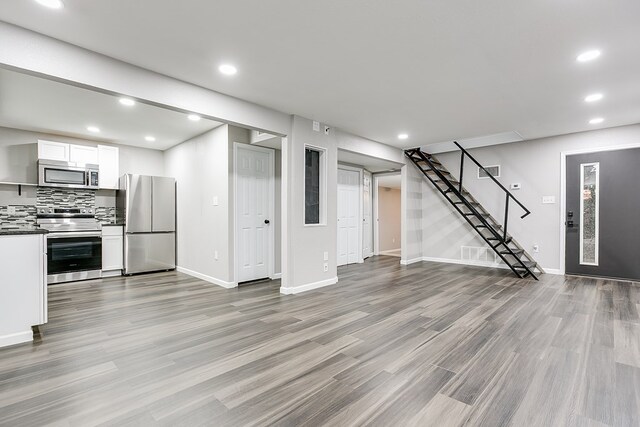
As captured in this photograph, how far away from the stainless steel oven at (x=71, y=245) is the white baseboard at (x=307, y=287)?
3555 millimetres

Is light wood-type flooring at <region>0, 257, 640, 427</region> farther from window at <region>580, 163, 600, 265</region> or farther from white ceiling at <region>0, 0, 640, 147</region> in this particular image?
white ceiling at <region>0, 0, 640, 147</region>

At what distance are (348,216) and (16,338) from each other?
5.51 meters

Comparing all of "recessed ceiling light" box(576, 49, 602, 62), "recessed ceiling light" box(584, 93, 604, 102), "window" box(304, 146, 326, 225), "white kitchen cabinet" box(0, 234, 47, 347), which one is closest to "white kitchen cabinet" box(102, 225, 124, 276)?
"white kitchen cabinet" box(0, 234, 47, 347)

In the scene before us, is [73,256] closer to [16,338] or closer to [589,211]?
[16,338]

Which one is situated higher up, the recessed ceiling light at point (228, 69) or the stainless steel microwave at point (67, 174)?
the recessed ceiling light at point (228, 69)

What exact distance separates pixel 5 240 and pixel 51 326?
1013mm

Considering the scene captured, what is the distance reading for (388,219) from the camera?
9.16m

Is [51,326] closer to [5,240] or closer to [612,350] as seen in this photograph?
[5,240]

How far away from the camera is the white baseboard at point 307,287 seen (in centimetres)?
418

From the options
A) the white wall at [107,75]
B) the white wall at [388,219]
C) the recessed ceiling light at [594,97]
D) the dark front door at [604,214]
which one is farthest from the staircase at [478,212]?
the white wall at [107,75]

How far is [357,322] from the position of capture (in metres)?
3.06

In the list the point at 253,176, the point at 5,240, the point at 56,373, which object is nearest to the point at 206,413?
the point at 56,373

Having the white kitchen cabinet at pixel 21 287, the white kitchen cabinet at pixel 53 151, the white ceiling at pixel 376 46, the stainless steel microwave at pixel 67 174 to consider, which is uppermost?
the white ceiling at pixel 376 46

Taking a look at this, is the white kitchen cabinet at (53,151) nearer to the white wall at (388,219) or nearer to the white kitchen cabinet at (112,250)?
the white kitchen cabinet at (112,250)
